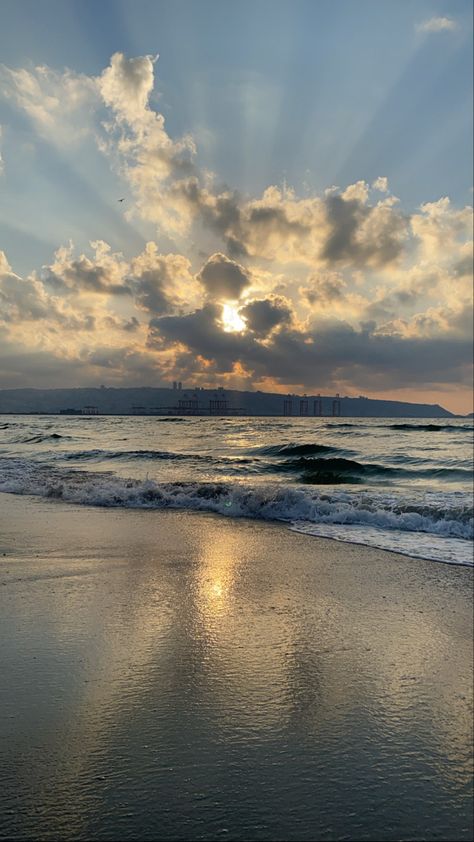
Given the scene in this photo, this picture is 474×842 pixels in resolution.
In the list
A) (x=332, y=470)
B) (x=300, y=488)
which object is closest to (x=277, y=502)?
(x=300, y=488)

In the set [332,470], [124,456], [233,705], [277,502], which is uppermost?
[233,705]

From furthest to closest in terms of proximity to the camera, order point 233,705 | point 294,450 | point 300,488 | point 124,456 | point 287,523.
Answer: point 294,450 < point 124,456 < point 300,488 < point 287,523 < point 233,705

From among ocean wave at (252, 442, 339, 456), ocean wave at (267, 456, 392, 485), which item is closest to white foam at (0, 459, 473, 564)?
ocean wave at (267, 456, 392, 485)

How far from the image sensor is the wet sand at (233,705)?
2051 millimetres

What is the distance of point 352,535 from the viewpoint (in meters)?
8.55

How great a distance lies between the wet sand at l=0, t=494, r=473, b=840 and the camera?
2051mm

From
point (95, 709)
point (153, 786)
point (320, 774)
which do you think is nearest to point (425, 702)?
point (320, 774)

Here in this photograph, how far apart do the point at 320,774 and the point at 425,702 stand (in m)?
0.98

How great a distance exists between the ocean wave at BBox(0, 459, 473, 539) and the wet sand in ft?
13.8

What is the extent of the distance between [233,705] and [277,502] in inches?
325

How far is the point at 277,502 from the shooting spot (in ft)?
36.3

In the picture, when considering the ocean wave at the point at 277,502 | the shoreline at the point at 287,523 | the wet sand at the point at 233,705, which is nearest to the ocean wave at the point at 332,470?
the ocean wave at the point at 277,502

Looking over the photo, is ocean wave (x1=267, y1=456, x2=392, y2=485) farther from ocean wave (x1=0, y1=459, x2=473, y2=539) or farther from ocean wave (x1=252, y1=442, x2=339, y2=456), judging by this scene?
ocean wave (x1=0, y1=459, x2=473, y2=539)

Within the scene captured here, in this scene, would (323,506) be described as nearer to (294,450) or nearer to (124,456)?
(124,456)
